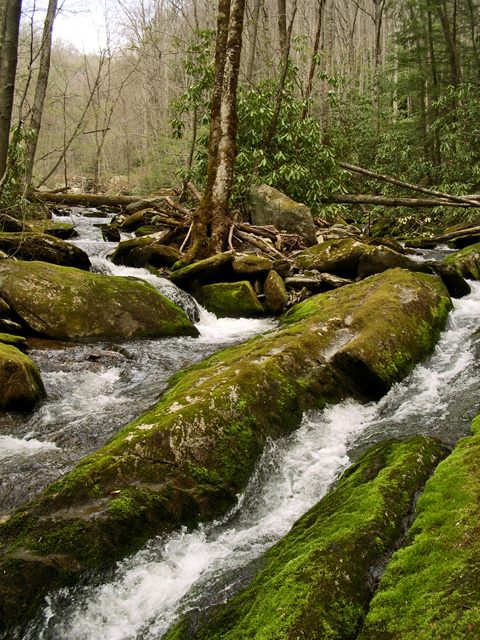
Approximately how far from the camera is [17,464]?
354 centimetres

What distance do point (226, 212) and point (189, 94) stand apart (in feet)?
15.8

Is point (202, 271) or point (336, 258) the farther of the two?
point (336, 258)

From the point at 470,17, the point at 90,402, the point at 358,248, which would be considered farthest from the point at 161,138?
the point at 90,402

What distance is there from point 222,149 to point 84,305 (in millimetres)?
5286

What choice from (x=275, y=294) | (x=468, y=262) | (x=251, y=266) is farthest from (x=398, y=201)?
(x=275, y=294)

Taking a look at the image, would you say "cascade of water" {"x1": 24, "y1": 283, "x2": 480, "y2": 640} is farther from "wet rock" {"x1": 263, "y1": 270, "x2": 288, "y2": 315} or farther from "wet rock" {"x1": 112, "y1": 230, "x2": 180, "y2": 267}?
"wet rock" {"x1": 112, "y1": 230, "x2": 180, "y2": 267}

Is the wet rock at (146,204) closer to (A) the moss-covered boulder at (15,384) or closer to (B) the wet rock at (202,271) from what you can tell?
(B) the wet rock at (202,271)

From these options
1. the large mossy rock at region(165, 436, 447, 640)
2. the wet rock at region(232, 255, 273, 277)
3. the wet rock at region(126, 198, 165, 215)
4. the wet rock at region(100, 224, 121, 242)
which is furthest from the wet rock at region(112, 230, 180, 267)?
the large mossy rock at region(165, 436, 447, 640)

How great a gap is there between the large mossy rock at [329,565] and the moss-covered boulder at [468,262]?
6740mm

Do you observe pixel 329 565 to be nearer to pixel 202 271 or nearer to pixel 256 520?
pixel 256 520

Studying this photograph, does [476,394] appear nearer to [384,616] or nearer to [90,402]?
[384,616]

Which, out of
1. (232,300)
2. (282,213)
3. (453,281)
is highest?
(282,213)

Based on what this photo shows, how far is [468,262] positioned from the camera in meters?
9.12

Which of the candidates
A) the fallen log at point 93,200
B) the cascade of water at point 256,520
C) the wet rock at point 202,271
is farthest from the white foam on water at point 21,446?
the fallen log at point 93,200
